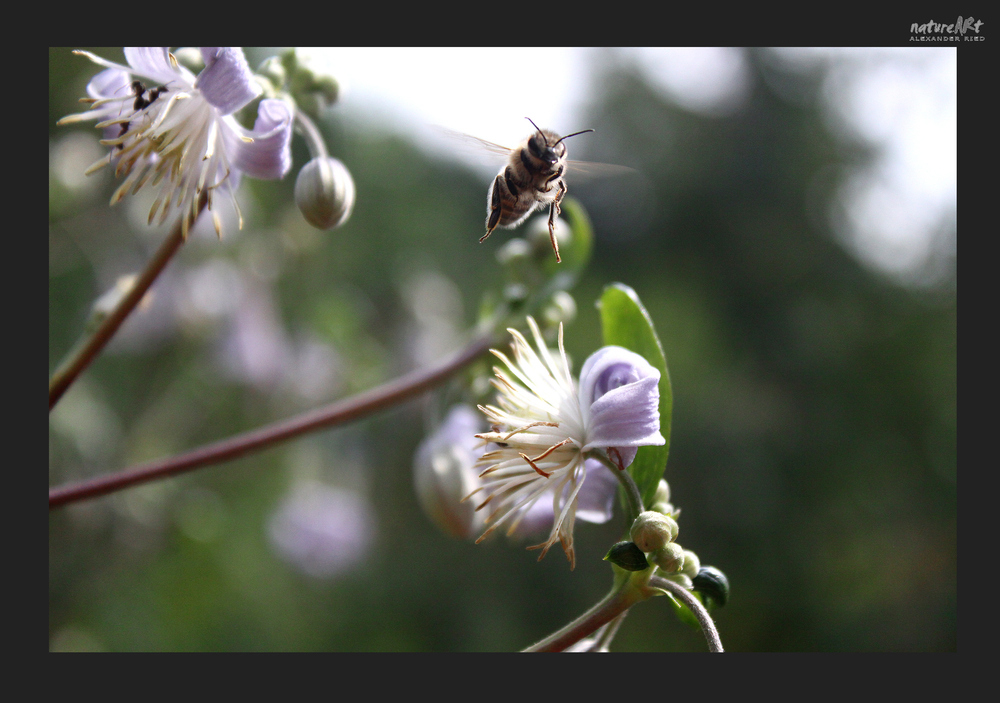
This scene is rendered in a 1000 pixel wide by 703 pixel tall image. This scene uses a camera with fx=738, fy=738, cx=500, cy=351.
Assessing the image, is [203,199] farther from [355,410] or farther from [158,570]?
[158,570]

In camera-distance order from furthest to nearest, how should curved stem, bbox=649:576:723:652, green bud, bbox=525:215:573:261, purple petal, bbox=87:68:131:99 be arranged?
green bud, bbox=525:215:573:261, purple petal, bbox=87:68:131:99, curved stem, bbox=649:576:723:652

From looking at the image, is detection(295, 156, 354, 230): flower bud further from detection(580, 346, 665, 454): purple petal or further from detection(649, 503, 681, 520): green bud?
detection(649, 503, 681, 520): green bud

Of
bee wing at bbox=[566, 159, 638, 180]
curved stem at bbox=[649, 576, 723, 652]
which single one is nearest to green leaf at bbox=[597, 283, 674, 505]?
curved stem at bbox=[649, 576, 723, 652]

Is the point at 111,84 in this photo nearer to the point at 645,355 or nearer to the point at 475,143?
the point at 475,143

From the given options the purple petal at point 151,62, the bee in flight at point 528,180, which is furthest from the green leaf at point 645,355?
the purple petal at point 151,62

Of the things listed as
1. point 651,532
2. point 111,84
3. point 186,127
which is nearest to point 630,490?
point 651,532
